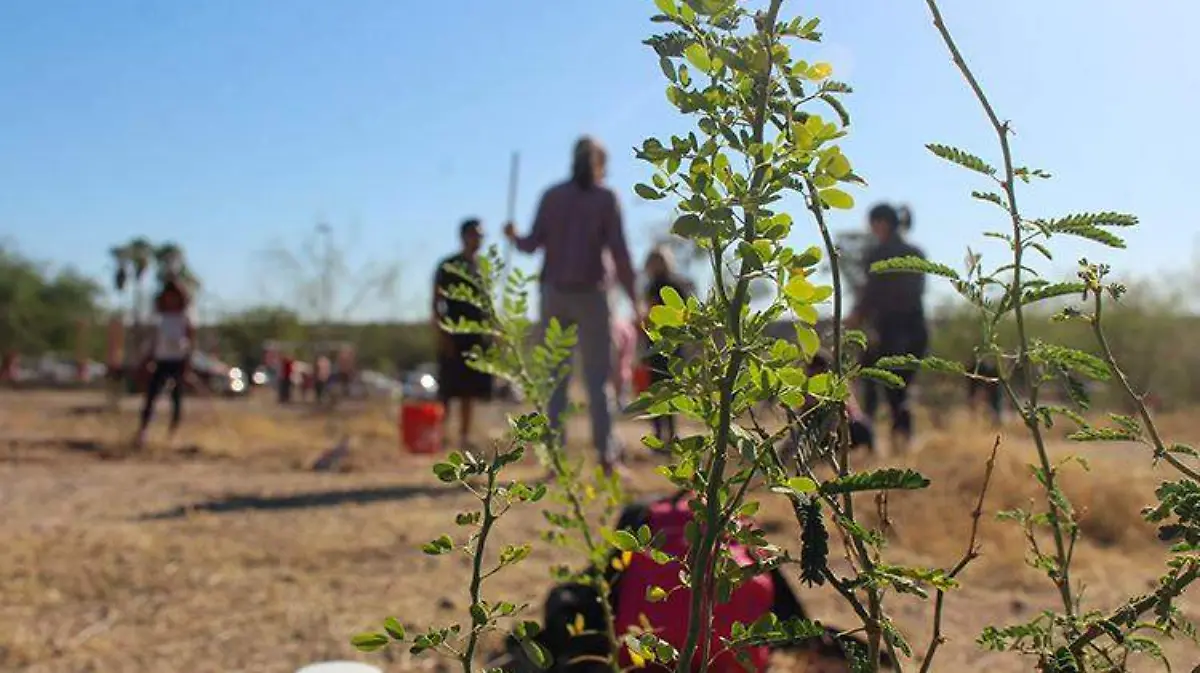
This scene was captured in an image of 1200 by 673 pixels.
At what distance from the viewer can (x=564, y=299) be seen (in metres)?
5.31

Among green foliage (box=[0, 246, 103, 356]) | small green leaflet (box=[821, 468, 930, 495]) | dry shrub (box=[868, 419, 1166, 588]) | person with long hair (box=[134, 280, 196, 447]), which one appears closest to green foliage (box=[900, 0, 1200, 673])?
small green leaflet (box=[821, 468, 930, 495])

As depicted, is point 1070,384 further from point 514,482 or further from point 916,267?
point 514,482

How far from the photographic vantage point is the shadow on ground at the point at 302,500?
4560 millimetres

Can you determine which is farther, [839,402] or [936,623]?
[936,623]

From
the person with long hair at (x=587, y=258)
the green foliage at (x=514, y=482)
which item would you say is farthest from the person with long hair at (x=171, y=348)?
the green foliage at (x=514, y=482)

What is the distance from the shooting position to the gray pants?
17.3 feet

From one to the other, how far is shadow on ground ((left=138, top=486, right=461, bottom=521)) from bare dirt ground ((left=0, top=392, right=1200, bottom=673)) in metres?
0.02

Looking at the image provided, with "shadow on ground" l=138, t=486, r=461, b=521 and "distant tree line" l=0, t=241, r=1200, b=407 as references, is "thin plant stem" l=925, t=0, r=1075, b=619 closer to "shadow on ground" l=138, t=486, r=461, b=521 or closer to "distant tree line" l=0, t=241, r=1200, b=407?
"shadow on ground" l=138, t=486, r=461, b=521

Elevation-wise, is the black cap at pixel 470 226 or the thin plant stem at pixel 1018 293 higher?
the black cap at pixel 470 226

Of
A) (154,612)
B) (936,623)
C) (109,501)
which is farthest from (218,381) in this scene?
(936,623)

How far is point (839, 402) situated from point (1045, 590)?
285 centimetres

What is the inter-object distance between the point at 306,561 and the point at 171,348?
5.11 m

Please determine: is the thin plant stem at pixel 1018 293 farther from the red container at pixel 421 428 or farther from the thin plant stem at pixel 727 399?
the red container at pixel 421 428

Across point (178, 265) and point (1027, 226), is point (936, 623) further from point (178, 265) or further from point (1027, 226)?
point (178, 265)
